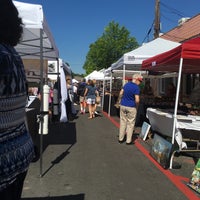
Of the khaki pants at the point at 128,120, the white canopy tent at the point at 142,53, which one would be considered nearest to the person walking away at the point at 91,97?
the white canopy tent at the point at 142,53

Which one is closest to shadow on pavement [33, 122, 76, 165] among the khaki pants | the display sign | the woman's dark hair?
the khaki pants

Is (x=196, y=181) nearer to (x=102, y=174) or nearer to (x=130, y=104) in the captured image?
(x=102, y=174)

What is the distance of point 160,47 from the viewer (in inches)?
502

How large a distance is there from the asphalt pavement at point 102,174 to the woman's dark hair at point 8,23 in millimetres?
3186

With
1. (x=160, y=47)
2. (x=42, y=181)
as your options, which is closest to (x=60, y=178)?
(x=42, y=181)

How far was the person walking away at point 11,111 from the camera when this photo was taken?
1837 millimetres

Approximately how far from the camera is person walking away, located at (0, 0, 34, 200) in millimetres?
1837

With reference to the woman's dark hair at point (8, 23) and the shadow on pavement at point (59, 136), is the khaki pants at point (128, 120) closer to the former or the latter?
the shadow on pavement at point (59, 136)

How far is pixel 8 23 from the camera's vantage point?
1.94 meters

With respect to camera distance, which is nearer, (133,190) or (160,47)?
(133,190)

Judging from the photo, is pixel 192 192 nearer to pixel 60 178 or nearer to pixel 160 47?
pixel 60 178

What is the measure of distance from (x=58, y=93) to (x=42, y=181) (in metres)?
3.93

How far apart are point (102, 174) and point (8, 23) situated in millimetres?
4386

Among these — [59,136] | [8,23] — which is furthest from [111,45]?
[8,23]
